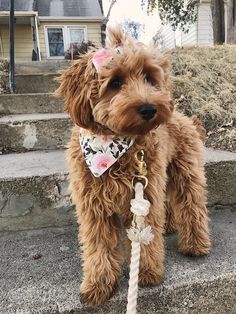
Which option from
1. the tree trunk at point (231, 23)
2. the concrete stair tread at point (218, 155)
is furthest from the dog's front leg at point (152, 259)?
the tree trunk at point (231, 23)

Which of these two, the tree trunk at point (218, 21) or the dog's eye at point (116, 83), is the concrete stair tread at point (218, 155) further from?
the tree trunk at point (218, 21)

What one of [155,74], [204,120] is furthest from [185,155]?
[204,120]

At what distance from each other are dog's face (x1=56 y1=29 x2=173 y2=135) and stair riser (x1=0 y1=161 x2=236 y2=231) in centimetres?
91

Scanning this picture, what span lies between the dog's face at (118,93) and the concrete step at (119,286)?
0.81 m

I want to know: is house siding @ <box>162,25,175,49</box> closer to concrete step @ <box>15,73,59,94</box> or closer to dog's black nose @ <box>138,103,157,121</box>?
concrete step @ <box>15,73,59,94</box>

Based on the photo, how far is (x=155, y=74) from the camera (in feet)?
5.97

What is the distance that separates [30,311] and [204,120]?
2694mm

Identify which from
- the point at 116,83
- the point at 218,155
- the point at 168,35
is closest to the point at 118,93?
the point at 116,83

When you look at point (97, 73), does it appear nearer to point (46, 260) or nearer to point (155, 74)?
point (155, 74)

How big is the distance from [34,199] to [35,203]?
3 centimetres

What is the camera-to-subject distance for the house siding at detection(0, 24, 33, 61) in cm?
1633

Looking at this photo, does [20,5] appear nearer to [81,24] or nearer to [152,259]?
[81,24]

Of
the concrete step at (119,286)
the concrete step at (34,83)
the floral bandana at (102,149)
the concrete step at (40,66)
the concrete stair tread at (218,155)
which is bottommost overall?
the concrete step at (119,286)

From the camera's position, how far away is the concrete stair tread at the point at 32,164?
2605mm
